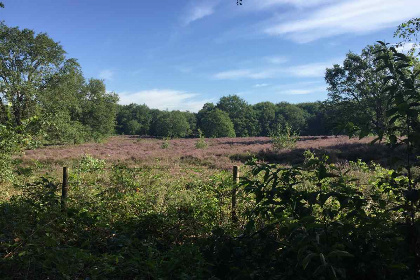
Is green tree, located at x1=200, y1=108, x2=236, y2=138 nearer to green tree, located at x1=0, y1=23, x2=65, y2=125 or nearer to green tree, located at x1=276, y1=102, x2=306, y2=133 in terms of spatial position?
green tree, located at x1=276, y1=102, x2=306, y2=133

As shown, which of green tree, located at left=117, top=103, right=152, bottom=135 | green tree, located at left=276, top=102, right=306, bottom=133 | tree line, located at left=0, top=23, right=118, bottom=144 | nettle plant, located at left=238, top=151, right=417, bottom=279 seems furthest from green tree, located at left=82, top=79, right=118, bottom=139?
green tree, located at left=276, top=102, right=306, bottom=133

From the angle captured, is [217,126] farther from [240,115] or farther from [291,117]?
[291,117]

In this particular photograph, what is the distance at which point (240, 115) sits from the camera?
80.2 metres

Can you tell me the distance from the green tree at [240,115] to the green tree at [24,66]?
5376cm

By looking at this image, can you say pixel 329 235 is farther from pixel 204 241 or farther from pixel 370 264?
pixel 204 241

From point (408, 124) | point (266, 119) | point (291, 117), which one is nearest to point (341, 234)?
point (408, 124)

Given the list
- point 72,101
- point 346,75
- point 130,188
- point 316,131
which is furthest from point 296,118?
point 130,188

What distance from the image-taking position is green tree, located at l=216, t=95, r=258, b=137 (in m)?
77.1

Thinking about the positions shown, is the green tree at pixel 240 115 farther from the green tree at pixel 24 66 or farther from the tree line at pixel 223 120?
the green tree at pixel 24 66

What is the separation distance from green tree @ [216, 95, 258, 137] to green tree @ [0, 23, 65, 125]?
53.8m

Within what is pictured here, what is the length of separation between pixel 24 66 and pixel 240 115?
60741 mm

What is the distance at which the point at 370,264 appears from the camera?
2.54 meters

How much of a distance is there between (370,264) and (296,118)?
83.8 metres

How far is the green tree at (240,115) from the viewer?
77.1 metres
